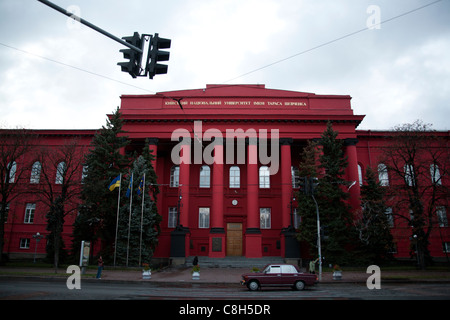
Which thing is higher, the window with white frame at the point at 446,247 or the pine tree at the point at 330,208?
the pine tree at the point at 330,208

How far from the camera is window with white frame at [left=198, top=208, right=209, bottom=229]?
33875 mm

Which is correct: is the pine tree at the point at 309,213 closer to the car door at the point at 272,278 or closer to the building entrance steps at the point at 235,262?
the building entrance steps at the point at 235,262

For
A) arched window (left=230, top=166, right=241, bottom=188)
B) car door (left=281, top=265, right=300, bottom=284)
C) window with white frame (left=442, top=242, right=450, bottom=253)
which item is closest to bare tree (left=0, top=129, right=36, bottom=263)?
arched window (left=230, top=166, right=241, bottom=188)

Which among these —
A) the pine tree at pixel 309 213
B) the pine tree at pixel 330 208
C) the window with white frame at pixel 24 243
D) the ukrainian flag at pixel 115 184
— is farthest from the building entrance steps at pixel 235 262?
the window with white frame at pixel 24 243

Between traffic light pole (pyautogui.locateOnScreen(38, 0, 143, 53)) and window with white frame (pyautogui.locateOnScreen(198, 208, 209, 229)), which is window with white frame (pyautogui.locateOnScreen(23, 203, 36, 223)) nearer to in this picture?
window with white frame (pyautogui.locateOnScreen(198, 208, 209, 229))

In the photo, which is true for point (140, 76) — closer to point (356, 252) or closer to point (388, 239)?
point (356, 252)

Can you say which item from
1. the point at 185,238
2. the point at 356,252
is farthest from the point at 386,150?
the point at 185,238

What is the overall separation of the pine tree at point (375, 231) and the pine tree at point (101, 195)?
19.2 m

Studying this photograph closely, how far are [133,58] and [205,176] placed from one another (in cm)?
2706

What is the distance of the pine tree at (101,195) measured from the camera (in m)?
25.8

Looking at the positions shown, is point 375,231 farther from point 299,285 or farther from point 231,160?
point 231,160

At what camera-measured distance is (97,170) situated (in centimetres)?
2692

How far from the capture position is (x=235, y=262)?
28.3 meters

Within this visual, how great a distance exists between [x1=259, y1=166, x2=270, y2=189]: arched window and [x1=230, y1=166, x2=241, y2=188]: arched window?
7.39 feet
